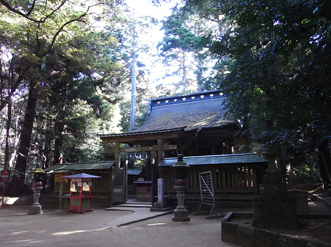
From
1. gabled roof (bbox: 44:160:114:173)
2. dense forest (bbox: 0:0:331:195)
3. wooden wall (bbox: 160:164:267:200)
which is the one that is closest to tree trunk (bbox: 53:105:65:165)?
dense forest (bbox: 0:0:331:195)

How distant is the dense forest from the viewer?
4445 millimetres

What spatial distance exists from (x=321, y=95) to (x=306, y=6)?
5.12 feet

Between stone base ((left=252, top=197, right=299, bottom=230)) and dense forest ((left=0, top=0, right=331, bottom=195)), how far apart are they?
1.28 meters

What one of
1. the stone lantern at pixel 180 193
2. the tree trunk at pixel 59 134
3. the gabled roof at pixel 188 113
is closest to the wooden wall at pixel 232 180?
the stone lantern at pixel 180 193

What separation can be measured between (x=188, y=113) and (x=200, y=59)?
3590 mm

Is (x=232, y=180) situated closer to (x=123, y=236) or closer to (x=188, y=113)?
(x=123, y=236)

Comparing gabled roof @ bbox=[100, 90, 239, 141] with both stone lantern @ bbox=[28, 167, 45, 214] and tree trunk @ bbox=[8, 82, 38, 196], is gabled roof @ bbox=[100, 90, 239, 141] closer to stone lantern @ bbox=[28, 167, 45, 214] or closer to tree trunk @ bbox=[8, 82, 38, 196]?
stone lantern @ bbox=[28, 167, 45, 214]

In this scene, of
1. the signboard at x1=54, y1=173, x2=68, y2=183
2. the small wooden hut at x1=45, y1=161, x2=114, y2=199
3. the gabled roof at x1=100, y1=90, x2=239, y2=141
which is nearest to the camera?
the small wooden hut at x1=45, y1=161, x2=114, y2=199

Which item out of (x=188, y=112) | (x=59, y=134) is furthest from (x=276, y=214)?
(x=59, y=134)

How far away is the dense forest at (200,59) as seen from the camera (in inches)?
175

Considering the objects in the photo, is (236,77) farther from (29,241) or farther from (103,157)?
(103,157)

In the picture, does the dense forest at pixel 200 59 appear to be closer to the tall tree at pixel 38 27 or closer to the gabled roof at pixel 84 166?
the tall tree at pixel 38 27

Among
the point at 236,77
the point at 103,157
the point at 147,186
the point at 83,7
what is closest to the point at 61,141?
the point at 103,157

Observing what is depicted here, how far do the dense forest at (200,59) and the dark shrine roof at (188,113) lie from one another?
5.84ft
